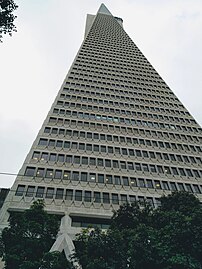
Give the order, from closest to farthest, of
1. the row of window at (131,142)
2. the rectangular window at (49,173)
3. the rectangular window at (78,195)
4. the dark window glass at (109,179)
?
the rectangular window at (78,195)
the rectangular window at (49,173)
the dark window glass at (109,179)
the row of window at (131,142)

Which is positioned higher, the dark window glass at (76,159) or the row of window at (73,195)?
the dark window glass at (76,159)

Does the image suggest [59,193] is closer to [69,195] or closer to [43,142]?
[69,195]

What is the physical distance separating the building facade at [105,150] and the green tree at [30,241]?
844 centimetres

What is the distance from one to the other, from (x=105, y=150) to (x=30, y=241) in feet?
73.9

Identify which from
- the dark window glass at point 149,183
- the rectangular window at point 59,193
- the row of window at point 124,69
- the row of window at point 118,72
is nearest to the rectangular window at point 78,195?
the rectangular window at point 59,193

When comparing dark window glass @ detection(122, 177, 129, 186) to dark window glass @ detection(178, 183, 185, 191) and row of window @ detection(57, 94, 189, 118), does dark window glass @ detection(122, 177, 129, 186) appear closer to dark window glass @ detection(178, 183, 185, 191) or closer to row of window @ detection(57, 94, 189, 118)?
dark window glass @ detection(178, 183, 185, 191)

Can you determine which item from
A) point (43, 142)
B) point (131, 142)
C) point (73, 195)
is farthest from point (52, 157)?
point (131, 142)

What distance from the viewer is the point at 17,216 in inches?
727

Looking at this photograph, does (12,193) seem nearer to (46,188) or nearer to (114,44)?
(46,188)

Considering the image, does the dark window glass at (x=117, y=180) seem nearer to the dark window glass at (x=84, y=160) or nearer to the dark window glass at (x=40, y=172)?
the dark window glass at (x=84, y=160)

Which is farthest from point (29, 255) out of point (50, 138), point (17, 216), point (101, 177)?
point (50, 138)

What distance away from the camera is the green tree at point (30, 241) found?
15.2 metres

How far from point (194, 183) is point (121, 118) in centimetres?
1733

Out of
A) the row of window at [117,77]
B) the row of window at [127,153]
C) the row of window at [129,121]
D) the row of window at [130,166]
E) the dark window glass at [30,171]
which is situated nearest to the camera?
the dark window glass at [30,171]
